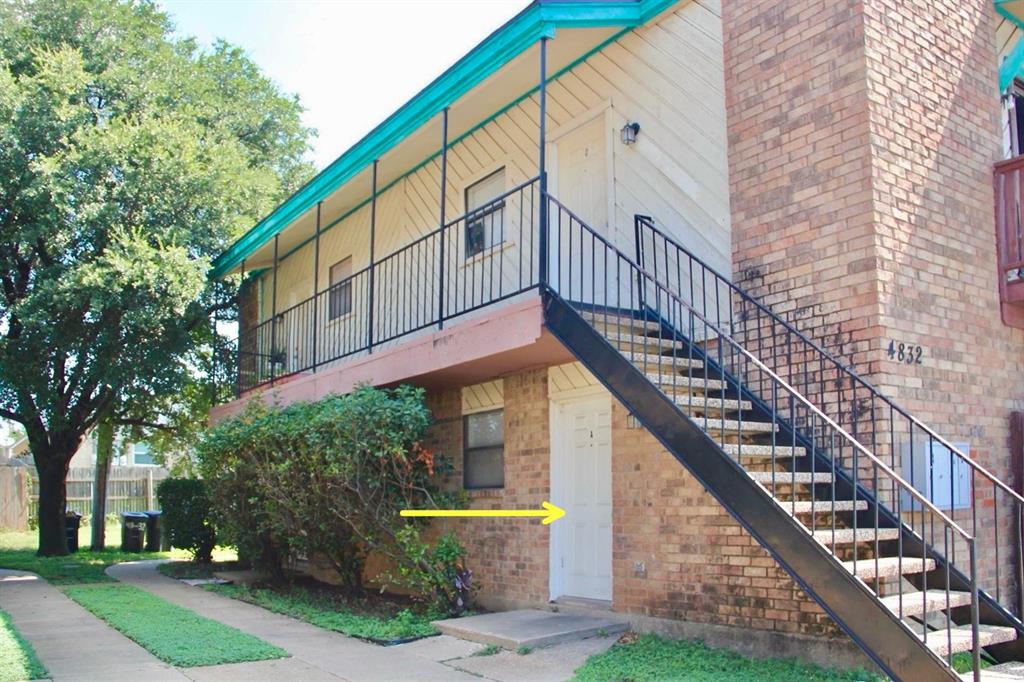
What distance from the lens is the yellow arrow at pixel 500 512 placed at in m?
9.07

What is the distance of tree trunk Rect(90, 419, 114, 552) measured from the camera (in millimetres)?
18562

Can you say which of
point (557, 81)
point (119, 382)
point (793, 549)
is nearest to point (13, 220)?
point (119, 382)

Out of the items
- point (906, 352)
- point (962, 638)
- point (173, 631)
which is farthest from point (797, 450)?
point (173, 631)

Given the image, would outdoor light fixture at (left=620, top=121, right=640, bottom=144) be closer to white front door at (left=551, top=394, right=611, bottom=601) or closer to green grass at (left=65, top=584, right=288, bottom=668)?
white front door at (left=551, top=394, right=611, bottom=601)

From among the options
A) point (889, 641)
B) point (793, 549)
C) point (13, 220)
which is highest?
point (13, 220)

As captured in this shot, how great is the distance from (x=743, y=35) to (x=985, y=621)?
4.94 meters

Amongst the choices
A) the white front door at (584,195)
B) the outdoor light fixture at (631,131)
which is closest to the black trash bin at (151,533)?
the white front door at (584,195)

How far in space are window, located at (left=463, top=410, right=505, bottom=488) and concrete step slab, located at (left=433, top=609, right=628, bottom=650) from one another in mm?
1695

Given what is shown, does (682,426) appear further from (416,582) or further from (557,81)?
(557,81)

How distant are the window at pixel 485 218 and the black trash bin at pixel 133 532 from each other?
11362mm

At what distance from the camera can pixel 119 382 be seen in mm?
13688

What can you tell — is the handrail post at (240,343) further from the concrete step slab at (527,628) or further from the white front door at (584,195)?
the concrete step slab at (527,628)

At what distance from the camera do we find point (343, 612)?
9789 millimetres

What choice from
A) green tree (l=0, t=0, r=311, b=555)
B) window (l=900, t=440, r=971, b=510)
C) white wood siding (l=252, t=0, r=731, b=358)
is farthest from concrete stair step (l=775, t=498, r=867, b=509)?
green tree (l=0, t=0, r=311, b=555)
